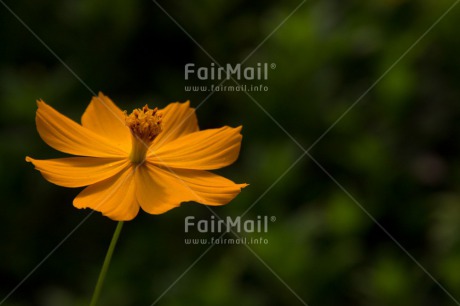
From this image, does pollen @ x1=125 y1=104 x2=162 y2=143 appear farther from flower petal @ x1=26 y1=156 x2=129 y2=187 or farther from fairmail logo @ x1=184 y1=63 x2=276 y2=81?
fairmail logo @ x1=184 y1=63 x2=276 y2=81

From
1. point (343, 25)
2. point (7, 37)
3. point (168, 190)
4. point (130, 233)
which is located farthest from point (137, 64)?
point (168, 190)

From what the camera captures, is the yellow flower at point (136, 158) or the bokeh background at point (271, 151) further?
the bokeh background at point (271, 151)

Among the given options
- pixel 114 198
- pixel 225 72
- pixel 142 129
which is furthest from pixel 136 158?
pixel 225 72

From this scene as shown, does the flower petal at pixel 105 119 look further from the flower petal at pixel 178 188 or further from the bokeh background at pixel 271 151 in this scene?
the bokeh background at pixel 271 151

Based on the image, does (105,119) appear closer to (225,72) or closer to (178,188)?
(178,188)

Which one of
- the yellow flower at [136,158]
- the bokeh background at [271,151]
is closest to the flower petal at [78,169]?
the yellow flower at [136,158]

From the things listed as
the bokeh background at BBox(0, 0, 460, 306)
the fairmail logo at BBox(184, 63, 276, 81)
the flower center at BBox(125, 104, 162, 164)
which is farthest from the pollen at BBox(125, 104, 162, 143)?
the fairmail logo at BBox(184, 63, 276, 81)
